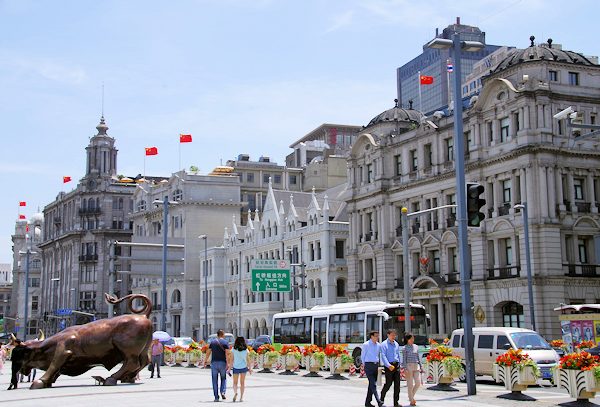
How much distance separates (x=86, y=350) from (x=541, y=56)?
125 ft

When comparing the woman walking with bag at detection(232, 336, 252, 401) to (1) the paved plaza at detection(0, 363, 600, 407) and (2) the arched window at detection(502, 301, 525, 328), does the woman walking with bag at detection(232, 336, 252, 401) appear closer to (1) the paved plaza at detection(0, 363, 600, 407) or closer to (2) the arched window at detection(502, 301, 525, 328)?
(1) the paved plaza at detection(0, 363, 600, 407)

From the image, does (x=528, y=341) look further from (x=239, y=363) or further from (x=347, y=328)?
(x=347, y=328)

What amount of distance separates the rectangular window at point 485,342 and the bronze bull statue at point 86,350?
1220cm

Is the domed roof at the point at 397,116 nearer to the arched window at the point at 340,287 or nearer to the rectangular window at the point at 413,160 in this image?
the rectangular window at the point at 413,160

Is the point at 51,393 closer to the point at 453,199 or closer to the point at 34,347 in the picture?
the point at 34,347

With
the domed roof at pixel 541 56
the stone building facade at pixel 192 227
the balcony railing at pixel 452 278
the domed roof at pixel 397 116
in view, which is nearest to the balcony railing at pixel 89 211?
the stone building facade at pixel 192 227

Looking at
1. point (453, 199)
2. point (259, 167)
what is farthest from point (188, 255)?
point (453, 199)

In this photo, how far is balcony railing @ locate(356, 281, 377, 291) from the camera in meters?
66.6

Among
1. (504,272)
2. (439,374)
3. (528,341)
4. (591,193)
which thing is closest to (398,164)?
(504,272)

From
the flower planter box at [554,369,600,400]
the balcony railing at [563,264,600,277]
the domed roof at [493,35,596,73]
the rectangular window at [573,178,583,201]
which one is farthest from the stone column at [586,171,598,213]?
the flower planter box at [554,369,600,400]

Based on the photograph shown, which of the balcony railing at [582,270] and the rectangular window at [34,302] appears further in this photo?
the rectangular window at [34,302]

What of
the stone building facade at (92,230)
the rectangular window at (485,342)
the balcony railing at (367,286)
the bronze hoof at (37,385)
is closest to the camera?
the bronze hoof at (37,385)

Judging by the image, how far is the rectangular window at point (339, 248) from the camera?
73812mm

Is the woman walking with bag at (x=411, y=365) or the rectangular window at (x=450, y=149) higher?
the rectangular window at (x=450, y=149)
